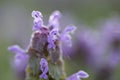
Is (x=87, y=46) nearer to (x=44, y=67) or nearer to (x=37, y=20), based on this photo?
(x=37, y=20)

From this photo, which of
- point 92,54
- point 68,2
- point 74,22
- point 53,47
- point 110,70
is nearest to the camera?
point 53,47

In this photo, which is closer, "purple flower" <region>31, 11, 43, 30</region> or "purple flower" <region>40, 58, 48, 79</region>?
"purple flower" <region>40, 58, 48, 79</region>

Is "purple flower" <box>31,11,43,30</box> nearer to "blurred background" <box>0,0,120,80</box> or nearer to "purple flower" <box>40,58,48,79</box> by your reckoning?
"purple flower" <box>40,58,48,79</box>

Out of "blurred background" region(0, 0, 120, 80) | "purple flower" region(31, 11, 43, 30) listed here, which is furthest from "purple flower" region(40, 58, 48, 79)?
"blurred background" region(0, 0, 120, 80)

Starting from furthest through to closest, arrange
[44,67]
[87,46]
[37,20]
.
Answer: [87,46] < [37,20] < [44,67]

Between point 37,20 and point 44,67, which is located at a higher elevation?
point 37,20

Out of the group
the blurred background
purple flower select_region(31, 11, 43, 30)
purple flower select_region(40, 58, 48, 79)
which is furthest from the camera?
the blurred background

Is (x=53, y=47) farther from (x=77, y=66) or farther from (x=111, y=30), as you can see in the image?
(x=111, y=30)

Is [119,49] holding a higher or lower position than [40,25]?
higher

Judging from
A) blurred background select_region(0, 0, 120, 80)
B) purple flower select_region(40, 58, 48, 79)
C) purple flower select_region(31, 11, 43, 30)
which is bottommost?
purple flower select_region(40, 58, 48, 79)

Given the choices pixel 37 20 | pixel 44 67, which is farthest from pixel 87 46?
pixel 44 67

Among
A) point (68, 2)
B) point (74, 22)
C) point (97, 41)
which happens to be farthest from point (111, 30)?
point (68, 2)
